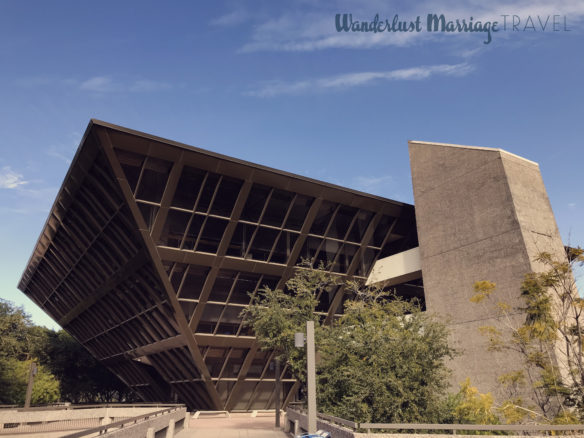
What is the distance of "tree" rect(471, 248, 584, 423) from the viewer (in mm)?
18578

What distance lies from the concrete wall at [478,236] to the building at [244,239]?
0.24 feet

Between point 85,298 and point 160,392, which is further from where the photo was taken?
point 160,392

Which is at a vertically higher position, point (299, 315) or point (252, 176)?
point (252, 176)

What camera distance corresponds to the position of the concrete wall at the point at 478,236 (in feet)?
76.7

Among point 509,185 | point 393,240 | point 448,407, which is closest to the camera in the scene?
point 448,407

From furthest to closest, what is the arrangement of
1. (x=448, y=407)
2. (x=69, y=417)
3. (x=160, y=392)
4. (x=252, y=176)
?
1. (x=160, y=392)
2. (x=69, y=417)
3. (x=252, y=176)
4. (x=448, y=407)

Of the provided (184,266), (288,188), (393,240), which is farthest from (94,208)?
(393,240)

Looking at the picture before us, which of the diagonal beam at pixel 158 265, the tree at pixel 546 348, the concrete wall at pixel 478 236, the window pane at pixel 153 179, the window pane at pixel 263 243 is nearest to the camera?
the tree at pixel 546 348

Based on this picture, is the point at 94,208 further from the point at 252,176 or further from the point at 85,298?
the point at 85,298

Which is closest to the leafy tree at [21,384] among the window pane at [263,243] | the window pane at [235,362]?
the window pane at [235,362]

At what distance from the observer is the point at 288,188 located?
29.3m

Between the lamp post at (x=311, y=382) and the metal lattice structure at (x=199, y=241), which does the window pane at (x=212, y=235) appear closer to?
the metal lattice structure at (x=199, y=241)

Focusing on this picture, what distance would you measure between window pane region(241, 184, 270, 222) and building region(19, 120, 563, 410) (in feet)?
0.23

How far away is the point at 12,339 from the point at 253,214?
117 ft
